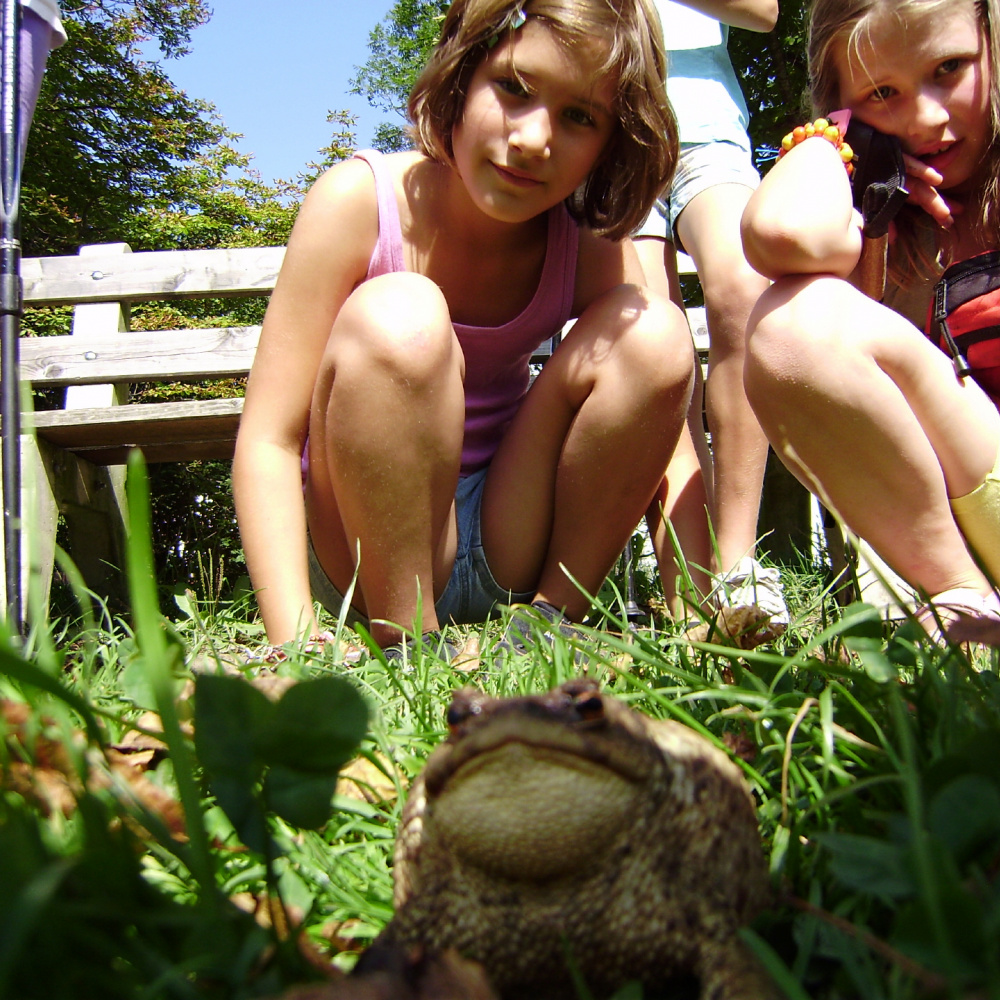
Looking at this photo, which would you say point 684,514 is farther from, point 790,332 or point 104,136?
point 104,136

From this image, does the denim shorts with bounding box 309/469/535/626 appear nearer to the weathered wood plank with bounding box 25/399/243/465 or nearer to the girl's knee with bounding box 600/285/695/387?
the girl's knee with bounding box 600/285/695/387

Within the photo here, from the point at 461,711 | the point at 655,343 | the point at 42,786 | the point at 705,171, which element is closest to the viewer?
the point at 461,711

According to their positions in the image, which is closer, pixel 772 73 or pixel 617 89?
pixel 617 89

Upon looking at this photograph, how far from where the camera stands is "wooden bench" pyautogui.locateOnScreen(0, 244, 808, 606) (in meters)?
4.32

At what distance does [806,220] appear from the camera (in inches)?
77.4

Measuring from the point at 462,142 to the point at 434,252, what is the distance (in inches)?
13.0

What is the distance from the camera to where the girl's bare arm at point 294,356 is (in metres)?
2.20

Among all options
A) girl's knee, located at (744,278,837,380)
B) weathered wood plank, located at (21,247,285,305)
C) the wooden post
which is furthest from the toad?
weathered wood plank, located at (21,247,285,305)

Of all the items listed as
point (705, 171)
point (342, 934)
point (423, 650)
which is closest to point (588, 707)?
point (342, 934)

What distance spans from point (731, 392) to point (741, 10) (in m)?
1.31

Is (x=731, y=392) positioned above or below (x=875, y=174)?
below

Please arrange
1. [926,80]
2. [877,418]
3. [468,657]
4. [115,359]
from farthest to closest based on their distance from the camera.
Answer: [115,359] → [926,80] → [877,418] → [468,657]

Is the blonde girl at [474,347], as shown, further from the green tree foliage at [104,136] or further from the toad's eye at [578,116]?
the green tree foliage at [104,136]

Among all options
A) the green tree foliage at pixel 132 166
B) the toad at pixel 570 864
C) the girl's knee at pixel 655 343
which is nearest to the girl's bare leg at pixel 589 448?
the girl's knee at pixel 655 343
